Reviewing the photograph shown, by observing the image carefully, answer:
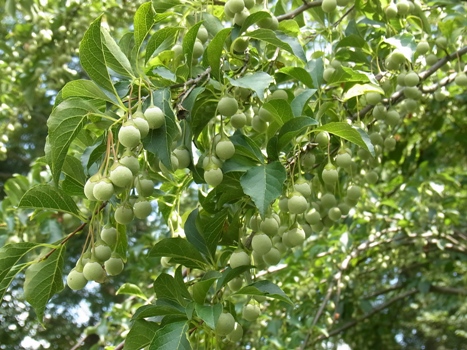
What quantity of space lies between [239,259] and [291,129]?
0.97 feet

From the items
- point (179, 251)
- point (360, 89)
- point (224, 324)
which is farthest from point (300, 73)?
point (224, 324)

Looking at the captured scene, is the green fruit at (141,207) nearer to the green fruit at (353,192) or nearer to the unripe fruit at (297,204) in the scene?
the unripe fruit at (297,204)

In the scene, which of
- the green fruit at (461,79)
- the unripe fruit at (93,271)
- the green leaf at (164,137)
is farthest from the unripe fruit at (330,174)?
the green fruit at (461,79)

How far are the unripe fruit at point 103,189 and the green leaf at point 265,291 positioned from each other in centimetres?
33

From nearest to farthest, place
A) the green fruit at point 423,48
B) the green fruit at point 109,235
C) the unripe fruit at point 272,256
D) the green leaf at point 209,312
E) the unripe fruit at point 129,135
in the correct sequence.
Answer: the unripe fruit at point 129,135 < the green leaf at point 209,312 < the green fruit at point 109,235 < the unripe fruit at point 272,256 < the green fruit at point 423,48

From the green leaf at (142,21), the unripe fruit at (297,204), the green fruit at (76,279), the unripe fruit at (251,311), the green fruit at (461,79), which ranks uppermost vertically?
the green leaf at (142,21)

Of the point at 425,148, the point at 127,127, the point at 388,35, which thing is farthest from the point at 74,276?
the point at 425,148

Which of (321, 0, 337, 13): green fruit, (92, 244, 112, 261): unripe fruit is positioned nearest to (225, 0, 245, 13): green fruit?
(321, 0, 337, 13): green fruit

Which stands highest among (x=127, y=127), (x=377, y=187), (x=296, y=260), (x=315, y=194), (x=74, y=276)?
(x=127, y=127)

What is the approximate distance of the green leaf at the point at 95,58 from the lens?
99 centimetres

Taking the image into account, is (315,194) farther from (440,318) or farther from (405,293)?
(440,318)

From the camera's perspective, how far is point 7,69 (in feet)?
10.9

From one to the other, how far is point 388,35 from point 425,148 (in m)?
2.02

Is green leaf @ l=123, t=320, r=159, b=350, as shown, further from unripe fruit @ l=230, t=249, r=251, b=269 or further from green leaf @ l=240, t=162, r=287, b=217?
green leaf @ l=240, t=162, r=287, b=217
